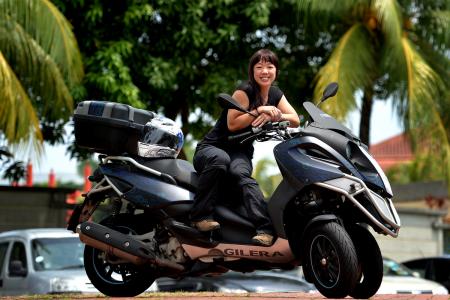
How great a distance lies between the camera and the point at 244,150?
862 cm

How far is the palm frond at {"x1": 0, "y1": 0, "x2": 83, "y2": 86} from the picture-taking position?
1767cm

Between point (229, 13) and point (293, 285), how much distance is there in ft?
23.4

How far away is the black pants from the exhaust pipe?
1.42 ft

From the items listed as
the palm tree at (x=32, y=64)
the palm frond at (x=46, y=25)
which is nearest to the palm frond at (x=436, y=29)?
the palm tree at (x=32, y=64)

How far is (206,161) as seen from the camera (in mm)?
8438

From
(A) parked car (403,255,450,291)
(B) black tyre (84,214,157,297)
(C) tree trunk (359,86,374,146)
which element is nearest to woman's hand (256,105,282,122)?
(B) black tyre (84,214,157,297)

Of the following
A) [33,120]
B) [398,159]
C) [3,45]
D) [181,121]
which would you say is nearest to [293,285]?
[33,120]

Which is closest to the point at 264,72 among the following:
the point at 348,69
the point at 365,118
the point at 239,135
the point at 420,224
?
the point at 239,135

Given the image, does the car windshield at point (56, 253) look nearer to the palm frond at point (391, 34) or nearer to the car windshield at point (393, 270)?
the car windshield at point (393, 270)

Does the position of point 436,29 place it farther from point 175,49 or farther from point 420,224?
point 420,224

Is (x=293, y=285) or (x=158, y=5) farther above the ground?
(x=158, y=5)

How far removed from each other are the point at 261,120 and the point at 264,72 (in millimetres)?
408

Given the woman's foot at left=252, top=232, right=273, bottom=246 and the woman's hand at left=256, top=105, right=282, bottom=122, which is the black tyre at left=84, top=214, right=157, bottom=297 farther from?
the woman's hand at left=256, top=105, right=282, bottom=122

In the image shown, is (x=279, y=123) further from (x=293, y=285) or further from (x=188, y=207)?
(x=293, y=285)
